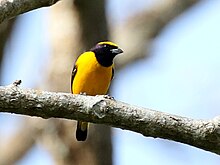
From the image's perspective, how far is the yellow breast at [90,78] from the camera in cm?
426

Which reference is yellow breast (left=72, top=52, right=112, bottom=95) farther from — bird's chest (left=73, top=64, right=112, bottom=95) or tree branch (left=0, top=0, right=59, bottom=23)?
tree branch (left=0, top=0, right=59, bottom=23)

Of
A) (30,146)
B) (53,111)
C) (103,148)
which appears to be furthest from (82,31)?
(53,111)

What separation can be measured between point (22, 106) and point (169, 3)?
4.09 metres

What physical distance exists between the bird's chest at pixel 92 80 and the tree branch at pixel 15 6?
82.0 inches

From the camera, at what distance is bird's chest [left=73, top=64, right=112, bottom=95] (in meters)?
4.26

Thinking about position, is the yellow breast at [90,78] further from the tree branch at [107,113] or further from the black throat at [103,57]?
the tree branch at [107,113]

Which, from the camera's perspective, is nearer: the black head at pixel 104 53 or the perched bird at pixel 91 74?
the perched bird at pixel 91 74

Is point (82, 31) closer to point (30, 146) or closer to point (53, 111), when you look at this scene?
point (30, 146)

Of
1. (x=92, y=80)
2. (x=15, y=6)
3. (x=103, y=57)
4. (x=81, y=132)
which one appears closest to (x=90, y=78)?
(x=92, y=80)

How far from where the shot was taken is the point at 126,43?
229 inches

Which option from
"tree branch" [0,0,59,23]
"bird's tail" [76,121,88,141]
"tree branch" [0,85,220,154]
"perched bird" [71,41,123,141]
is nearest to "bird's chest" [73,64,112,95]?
"perched bird" [71,41,123,141]

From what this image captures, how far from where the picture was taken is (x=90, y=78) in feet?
14.1

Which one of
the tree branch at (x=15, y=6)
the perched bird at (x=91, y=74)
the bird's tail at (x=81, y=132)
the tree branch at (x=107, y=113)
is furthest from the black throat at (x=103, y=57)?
the tree branch at (x=107, y=113)

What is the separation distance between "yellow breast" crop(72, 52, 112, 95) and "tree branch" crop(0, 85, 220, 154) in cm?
226
